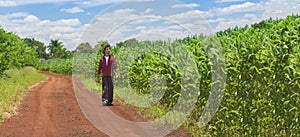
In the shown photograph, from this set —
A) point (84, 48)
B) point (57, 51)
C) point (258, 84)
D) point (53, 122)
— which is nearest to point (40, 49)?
point (57, 51)

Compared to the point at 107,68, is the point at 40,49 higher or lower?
higher

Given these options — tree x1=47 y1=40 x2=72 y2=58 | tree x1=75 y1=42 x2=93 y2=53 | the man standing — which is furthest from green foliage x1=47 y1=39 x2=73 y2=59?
the man standing

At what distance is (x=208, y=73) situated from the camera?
29.2 ft

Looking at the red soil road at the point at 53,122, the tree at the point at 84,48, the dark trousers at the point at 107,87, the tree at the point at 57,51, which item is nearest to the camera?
the red soil road at the point at 53,122

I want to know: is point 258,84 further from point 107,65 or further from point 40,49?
point 40,49

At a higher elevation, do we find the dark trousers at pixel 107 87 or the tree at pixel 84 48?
the tree at pixel 84 48

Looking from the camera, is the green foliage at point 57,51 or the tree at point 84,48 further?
the green foliage at point 57,51

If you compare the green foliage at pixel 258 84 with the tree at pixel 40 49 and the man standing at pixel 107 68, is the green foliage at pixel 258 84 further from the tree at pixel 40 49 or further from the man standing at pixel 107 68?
the tree at pixel 40 49

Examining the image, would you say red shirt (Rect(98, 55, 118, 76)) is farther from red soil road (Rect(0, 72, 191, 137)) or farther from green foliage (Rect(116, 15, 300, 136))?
green foliage (Rect(116, 15, 300, 136))

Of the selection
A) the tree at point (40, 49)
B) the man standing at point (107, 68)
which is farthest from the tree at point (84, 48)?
the tree at point (40, 49)

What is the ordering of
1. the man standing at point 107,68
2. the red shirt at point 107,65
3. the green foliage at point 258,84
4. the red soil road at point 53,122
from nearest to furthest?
the green foliage at point 258,84 → the red soil road at point 53,122 → the man standing at point 107,68 → the red shirt at point 107,65

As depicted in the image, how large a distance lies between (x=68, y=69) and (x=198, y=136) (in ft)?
155

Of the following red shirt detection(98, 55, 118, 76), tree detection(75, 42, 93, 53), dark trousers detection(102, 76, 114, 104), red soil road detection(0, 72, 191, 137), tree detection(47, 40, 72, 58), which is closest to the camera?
red soil road detection(0, 72, 191, 137)

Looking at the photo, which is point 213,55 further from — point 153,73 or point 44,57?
point 44,57
